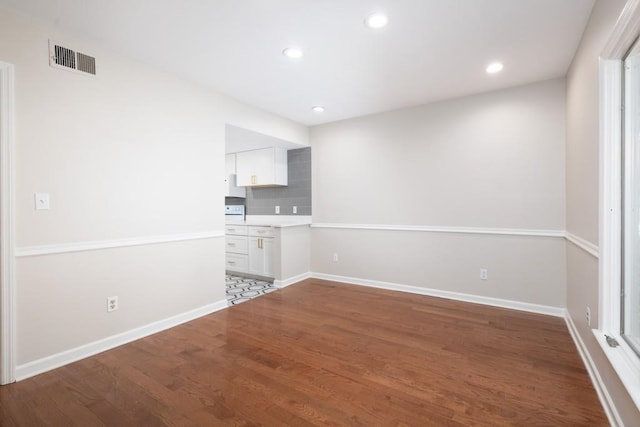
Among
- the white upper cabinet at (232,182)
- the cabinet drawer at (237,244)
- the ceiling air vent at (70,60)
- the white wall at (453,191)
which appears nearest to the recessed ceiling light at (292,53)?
the ceiling air vent at (70,60)

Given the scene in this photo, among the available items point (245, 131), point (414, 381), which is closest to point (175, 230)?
point (245, 131)

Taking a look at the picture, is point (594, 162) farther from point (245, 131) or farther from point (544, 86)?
point (245, 131)

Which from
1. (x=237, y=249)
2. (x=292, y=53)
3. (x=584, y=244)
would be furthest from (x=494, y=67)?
(x=237, y=249)

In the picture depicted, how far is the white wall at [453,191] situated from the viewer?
311cm

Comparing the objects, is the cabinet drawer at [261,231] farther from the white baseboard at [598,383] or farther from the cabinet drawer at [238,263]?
the white baseboard at [598,383]

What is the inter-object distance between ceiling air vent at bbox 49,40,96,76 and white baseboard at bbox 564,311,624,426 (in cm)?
405

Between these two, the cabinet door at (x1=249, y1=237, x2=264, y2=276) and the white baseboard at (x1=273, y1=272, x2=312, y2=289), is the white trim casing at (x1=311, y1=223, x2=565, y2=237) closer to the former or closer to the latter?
the white baseboard at (x1=273, y1=272, x2=312, y2=289)

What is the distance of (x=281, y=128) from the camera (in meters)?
4.26

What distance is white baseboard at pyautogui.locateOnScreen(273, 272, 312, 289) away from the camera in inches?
168

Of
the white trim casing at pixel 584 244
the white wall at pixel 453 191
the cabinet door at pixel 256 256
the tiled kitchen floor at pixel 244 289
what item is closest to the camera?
the white trim casing at pixel 584 244

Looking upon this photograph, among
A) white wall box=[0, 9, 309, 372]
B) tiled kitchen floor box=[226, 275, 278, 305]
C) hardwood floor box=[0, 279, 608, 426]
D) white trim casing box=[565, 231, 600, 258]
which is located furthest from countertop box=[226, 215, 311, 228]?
white trim casing box=[565, 231, 600, 258]

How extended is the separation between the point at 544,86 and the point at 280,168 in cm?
357

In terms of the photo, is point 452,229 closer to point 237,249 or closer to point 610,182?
point 610,182

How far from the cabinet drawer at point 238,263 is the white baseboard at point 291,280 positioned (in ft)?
2.37
